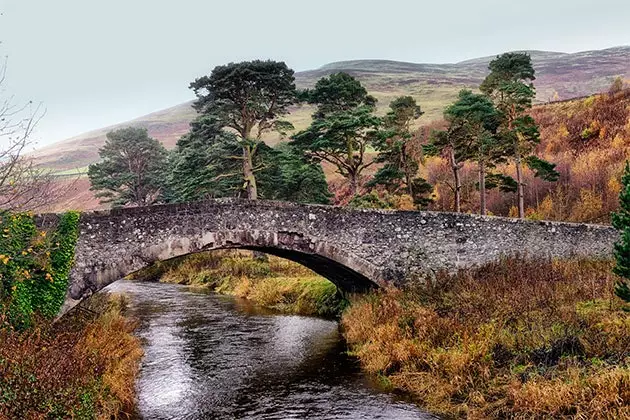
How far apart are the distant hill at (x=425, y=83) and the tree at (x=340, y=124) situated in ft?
153

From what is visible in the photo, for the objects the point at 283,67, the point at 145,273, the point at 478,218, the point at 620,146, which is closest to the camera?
the point at 478,218

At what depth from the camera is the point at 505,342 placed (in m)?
12.7

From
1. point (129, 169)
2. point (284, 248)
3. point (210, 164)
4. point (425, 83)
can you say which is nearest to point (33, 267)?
point (284, 248)

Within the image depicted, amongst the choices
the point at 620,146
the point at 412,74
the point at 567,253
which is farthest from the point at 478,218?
the point at 412,74

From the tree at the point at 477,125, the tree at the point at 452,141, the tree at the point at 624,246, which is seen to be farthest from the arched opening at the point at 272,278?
the tree at the point at 477,125

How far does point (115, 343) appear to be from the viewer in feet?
47.5

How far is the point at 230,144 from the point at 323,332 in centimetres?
1484

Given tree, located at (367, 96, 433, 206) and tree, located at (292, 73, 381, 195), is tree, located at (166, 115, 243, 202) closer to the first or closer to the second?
tree, located at (292, 73, 381, 195)

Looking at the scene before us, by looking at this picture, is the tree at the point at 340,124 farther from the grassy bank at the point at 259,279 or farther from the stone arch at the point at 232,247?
the stone arch at the point at 232,247

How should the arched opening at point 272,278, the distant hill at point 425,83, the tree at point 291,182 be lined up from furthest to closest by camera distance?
1. the distant hill at point 425,83
2. the tree at point 291,182
3. the arched opening at point 272,278

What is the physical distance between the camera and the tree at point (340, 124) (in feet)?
88.7

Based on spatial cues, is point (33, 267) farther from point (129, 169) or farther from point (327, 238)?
point (129, 169)

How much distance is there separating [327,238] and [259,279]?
510 inches

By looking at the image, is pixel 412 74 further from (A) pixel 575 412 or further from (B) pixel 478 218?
(A) pixel 575 412
